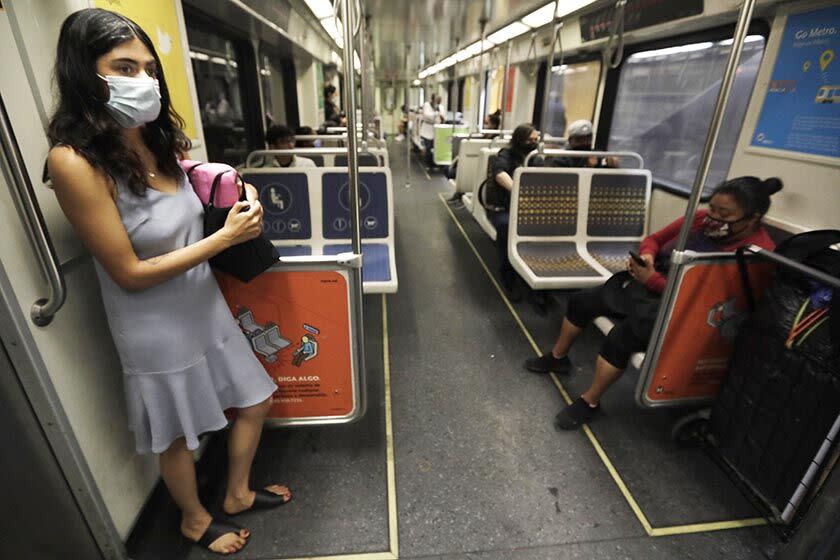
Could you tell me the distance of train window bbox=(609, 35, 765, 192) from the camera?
3.34 m

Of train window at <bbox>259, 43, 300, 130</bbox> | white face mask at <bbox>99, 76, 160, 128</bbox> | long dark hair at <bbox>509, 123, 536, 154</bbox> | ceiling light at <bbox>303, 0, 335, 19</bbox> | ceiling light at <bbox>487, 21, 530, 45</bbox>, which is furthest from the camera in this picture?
train window at <bbox>259, 43, 300, 130</bbox>

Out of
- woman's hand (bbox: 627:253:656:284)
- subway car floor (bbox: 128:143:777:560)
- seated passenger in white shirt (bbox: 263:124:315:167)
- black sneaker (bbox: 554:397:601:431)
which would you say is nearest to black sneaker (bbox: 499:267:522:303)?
subway car floor (bbox: 128:143:777:560)

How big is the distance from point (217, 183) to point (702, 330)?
2.10m

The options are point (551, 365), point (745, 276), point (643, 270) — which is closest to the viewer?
point (745, 276)

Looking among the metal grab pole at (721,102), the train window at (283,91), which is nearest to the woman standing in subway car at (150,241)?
the metal grab pole at (721,102)

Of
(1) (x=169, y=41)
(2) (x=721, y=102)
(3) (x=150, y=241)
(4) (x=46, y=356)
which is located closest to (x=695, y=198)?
(2) (x=721, y=102)

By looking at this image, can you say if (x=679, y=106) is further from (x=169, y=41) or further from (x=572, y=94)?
(x=169, y=41)

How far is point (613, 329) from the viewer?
7.76 ft

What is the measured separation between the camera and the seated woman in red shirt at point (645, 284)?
6.72ft

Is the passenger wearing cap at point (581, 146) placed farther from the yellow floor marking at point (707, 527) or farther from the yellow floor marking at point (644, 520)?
the yellow floor marking at point (707, 527)

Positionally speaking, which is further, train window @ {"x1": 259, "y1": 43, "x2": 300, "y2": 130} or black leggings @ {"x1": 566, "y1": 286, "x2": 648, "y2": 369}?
train window @ {"x1": 259, "y1": 43, "x2": 300, "y2": 130}

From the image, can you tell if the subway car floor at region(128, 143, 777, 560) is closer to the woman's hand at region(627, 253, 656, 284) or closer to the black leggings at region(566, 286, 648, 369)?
the black leggings at region(566, 286, 648, 369)

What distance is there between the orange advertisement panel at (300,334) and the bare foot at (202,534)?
0.46 meters

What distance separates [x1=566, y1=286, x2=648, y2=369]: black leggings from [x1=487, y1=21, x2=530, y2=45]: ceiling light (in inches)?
150
